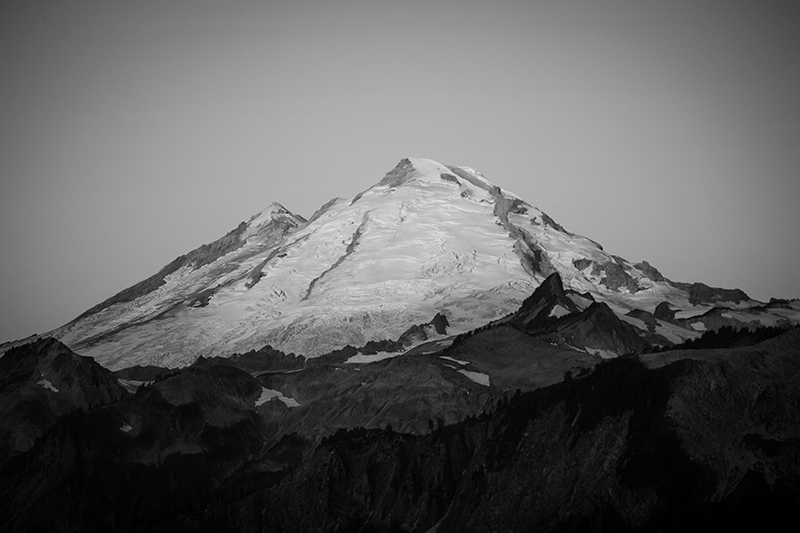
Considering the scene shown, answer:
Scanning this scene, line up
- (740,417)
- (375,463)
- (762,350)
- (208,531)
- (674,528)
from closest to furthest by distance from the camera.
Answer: (674,528)
(740,417)
(762,350)
(208,531)
(375,463)

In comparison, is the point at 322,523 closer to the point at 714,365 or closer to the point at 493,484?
the point at 493,484

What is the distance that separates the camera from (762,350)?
6156 inches

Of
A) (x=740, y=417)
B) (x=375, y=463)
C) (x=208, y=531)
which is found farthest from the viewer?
(x=375, y=463)

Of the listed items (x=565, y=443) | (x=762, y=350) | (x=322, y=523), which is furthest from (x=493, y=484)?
(x=762, y=350)

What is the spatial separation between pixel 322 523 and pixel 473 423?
2877 centimetres

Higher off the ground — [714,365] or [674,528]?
[714,365]

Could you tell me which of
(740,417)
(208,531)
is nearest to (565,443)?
(740,417)

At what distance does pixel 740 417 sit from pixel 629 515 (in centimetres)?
1721

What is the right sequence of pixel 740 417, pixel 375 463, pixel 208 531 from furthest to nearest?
pixel 375 463, pixel 208 531, pixel 740 417

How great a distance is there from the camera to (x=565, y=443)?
159750mm

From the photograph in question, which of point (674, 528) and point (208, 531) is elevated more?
point (208, 531)

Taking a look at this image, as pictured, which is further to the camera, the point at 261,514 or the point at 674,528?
the point at 261,514

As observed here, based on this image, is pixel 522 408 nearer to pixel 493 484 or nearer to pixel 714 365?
pixel 493 484

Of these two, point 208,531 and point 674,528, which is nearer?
point 674,528
